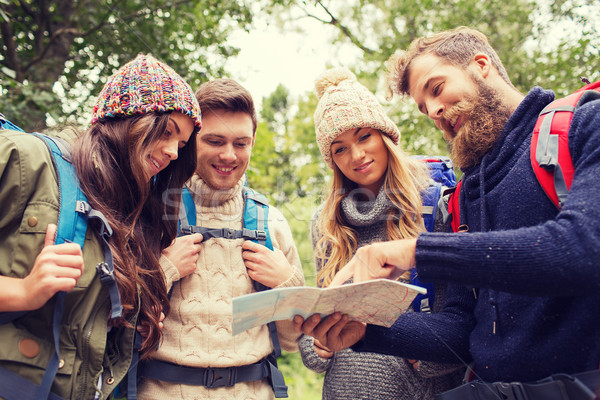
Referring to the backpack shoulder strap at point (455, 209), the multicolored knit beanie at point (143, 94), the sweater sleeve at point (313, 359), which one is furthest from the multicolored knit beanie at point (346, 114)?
the sweater sleeve at point (313, 359)

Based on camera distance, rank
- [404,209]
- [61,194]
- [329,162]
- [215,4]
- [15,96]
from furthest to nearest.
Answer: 1. [215,4]
2. [15,96]
3. [329,162]
4. [404,209]
5. [61,194]

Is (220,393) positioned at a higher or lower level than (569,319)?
lower

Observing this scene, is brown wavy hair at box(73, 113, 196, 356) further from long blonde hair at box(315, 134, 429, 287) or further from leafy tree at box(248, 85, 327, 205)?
leafy tree at box(248, 85, 327, 205)

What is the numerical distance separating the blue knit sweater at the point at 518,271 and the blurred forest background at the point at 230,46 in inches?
57.0

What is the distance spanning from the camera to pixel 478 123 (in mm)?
2066

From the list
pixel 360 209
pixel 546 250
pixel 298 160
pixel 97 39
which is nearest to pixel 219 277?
pixel 360 209

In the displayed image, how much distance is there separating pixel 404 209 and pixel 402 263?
0.99m

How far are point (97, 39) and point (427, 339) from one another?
5038 mm

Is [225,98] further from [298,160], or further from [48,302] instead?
[298,160]

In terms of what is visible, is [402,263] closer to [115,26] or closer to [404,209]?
[404,209]

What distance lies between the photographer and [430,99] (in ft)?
7.81

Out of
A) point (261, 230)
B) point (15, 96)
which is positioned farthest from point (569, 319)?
point (15, 96)

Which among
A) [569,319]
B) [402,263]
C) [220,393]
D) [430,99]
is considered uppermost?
[430,99]

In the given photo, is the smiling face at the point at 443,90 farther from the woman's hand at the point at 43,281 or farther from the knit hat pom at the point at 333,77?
the woman's hand at the point at 43,281
